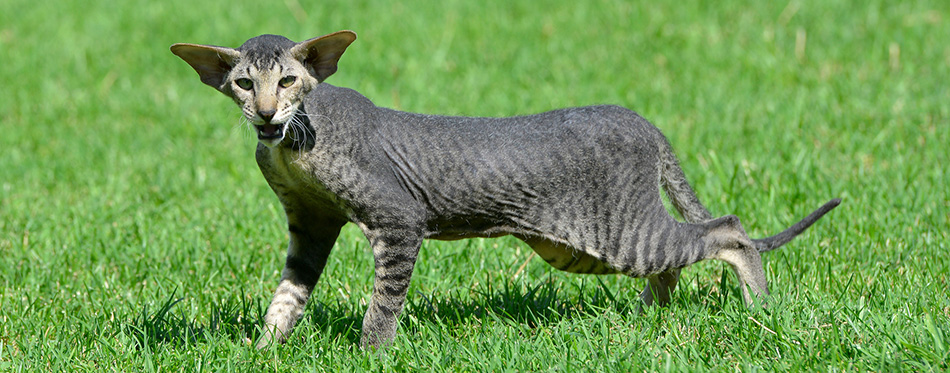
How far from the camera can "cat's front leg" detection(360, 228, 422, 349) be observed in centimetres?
379

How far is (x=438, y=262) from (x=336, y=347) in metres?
1.18

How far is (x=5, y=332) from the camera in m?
4.28

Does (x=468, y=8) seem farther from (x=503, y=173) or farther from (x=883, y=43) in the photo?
(x=503, y=173)

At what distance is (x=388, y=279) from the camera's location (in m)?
3.84

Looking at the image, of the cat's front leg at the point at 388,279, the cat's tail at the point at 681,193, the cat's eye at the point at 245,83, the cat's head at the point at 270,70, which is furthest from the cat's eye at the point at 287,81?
the cat's tail at the point at 681,193

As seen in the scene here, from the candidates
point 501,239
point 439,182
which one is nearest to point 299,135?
point 439,182

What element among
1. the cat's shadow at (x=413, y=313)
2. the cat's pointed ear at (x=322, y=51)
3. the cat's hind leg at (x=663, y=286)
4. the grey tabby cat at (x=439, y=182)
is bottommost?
the cat's shadow at (x=413, y=313)

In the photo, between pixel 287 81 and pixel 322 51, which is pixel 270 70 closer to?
pixel 287 81

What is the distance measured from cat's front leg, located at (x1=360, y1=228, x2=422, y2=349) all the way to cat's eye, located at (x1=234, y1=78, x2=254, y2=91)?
701 mm

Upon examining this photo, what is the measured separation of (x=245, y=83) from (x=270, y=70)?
11 centimetres

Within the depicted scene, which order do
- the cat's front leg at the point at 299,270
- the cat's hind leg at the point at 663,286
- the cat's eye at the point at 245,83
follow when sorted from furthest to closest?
the cat's hind leg at the point at 663,286
the cat's front leg at the point at 299,270
the cat's eye at the point at 245,83

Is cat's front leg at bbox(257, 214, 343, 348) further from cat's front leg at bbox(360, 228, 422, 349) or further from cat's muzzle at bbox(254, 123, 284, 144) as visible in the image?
cat's muzzle at bbox(254, 123, 284, 144)

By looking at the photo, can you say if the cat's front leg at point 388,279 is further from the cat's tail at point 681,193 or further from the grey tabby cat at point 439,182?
the cat's tail at point 681,193

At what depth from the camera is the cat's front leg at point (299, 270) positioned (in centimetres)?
414
